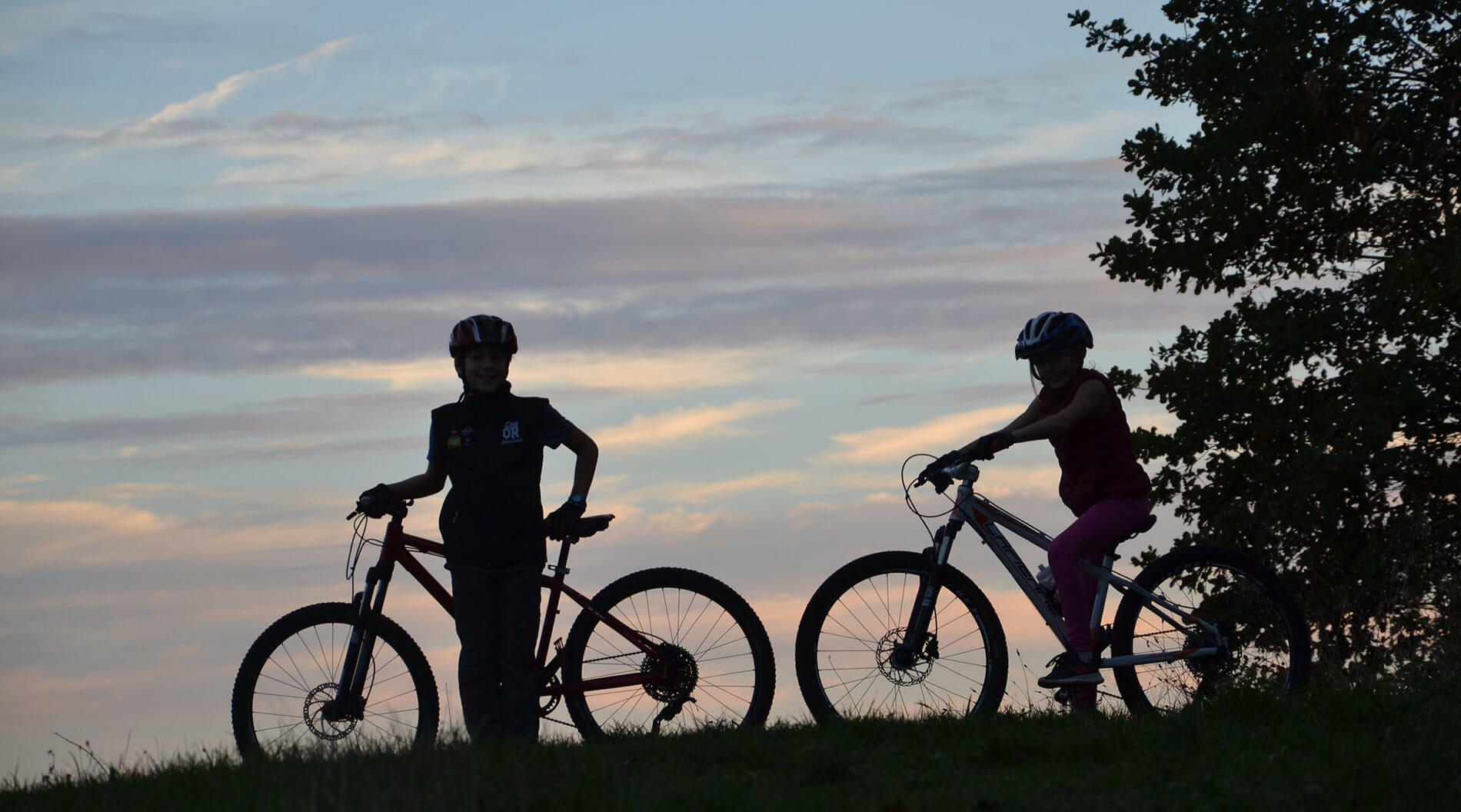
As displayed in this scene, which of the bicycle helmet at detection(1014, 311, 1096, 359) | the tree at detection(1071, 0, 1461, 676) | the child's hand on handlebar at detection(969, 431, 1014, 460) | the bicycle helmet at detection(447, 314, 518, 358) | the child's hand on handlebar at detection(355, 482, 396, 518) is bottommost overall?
the child's hand on handlebar at detection(355, 482, 396, 518)

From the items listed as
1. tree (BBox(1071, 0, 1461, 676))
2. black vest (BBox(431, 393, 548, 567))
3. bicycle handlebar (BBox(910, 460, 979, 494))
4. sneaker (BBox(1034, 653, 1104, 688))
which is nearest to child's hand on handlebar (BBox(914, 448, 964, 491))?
bicycle handlebar (BBox(910, 460, 979, 494))

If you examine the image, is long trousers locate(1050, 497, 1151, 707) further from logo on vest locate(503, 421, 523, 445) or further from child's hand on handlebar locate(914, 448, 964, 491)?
logo on vest locate(503, 421, 523, 445)

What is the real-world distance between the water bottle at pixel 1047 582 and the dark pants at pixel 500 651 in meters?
2.85

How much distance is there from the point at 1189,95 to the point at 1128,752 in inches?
517

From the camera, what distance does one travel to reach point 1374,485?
54.4 feet

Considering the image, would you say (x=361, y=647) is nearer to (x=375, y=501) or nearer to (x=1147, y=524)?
(x=375, y=501)

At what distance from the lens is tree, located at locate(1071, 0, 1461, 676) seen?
15.7 m

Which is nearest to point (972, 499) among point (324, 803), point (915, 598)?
point (915, 598)

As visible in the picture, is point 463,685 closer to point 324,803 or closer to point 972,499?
point 324,803

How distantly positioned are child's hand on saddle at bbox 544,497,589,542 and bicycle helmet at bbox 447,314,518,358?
94 centimetres

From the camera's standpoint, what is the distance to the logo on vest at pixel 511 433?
7691mm

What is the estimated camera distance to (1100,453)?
25.7ft

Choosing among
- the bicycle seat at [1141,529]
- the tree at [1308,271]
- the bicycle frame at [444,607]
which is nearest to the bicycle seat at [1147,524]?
the bicycle seat at [1141,529]

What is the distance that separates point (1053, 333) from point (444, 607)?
3.71 metres
